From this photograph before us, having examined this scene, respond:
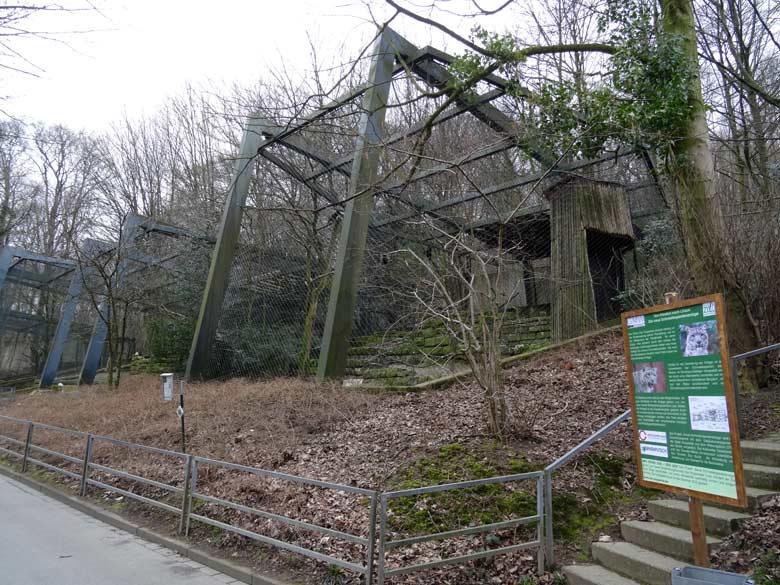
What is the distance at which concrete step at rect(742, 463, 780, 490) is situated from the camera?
4.46 meters

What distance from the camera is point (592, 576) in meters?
3.98

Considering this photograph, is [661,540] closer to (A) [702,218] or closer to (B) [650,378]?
(B) [650,378]

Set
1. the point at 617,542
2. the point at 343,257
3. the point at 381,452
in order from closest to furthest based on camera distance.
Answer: the point at 617,542
the point at 381,452
the point at 343,257

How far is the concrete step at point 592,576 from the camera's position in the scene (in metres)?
3.88

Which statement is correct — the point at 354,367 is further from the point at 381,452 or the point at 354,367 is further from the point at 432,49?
the point at 432,49

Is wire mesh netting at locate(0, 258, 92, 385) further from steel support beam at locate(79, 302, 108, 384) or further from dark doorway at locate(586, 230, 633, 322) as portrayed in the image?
dark doorway at locate(586, 230, 633, 322)

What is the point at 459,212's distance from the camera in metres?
14.6

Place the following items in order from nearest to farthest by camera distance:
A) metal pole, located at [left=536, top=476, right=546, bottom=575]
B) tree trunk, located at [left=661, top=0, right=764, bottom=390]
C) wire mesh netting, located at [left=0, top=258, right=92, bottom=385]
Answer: metal pole, located at [left=536, top=476, right=546, bottom=575] < tree trunk, located at [left=661, top=0, right=764, bottom=390] < wire mesh netting, located at [left=0, top=258, right=92, bottom=385]

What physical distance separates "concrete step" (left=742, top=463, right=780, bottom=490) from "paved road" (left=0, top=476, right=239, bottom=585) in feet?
14.8

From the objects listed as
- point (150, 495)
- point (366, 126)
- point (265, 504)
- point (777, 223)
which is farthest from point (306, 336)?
point (777, 223)

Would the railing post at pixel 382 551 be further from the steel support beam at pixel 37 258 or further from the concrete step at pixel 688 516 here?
the steel support beam at pixel 37 258

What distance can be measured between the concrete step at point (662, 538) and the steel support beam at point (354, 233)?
647 centimetres

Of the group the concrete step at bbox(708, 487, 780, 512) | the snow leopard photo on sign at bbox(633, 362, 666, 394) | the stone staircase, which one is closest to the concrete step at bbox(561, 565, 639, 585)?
the stone staircase

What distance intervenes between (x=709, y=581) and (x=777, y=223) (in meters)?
6.20
